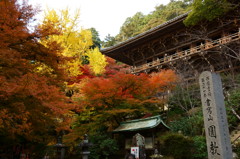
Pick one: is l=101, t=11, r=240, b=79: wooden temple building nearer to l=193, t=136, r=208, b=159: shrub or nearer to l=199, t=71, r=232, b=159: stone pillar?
l=193, t=136, r=208, b=159: shrub

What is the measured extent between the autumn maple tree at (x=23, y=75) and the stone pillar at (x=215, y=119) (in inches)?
211

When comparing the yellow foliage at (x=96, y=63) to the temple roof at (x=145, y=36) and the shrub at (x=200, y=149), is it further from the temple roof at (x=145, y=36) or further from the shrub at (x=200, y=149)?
the shrub at (x=200, y=149)

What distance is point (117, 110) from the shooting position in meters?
12.5

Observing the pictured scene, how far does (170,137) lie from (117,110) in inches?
143

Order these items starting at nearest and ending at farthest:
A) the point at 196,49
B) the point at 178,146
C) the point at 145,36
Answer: the point at 178,146 < the point at 196,49 < the point at 145,36

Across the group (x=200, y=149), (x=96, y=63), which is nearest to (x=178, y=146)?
(x=200, y=149)

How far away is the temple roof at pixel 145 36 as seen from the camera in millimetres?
18500

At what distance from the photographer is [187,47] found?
20578 mm

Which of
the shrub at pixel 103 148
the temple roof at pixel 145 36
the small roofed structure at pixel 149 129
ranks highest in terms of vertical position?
the temple roof at pixel 145 36

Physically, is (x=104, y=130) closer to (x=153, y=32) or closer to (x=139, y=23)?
(x=153, y=32)

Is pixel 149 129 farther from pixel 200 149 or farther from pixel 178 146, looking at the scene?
pixel 200 149

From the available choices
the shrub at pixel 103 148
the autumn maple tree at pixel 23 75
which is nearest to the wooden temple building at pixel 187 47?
the shrub at pixel 103 148

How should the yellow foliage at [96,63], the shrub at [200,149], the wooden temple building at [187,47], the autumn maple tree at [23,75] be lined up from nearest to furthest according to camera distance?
the autumn maple tree at [23,75], the shrub at [200,149], the wooden temple building at [187,47], the yellow foliage at [96,63]

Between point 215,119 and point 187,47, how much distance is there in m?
16.3
